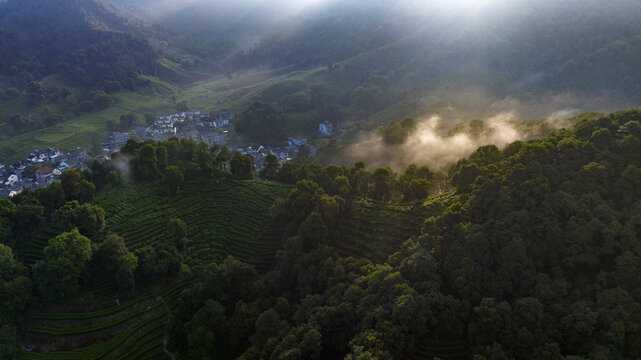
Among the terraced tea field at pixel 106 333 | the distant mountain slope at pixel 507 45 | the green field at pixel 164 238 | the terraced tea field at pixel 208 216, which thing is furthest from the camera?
the distant mountain slope at pixel 507 45

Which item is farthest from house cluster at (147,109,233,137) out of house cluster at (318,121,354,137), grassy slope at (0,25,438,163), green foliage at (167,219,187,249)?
green foliage at (167,219,187,249)

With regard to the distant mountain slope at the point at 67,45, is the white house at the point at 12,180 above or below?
below

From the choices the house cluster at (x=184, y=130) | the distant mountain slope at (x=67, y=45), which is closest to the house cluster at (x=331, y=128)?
the house cluster at (x=184, y=130)

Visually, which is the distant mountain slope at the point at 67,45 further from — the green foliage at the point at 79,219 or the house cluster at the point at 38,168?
the green foliage at the point at 79,219

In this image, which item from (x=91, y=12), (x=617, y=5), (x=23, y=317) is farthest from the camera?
(x=91, y=12)

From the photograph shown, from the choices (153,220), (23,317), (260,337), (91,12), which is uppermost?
(91,12)

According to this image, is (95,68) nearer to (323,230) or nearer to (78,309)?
(78,309)

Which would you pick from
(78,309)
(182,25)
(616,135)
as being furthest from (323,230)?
(182,25)
